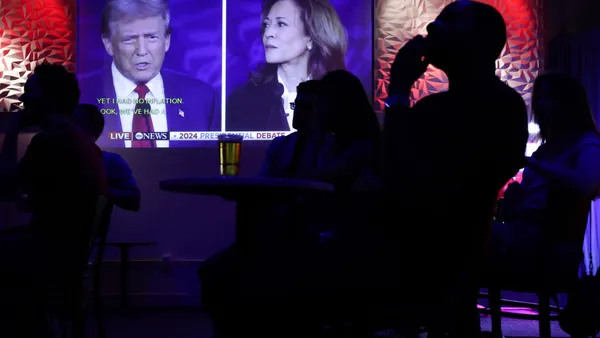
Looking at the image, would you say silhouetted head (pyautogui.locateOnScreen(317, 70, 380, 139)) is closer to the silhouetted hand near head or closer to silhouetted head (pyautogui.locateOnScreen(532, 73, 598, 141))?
silhouetted head (pyautogui.locateOnScreen(532, 73, 598, 141))

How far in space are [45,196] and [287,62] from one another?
312 cm

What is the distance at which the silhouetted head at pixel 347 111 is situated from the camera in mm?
2334

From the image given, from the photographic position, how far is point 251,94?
195 inches

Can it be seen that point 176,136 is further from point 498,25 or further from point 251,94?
point 498,25

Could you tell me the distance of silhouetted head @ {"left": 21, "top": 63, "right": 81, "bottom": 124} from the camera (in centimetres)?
233

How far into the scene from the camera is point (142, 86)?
496 cm

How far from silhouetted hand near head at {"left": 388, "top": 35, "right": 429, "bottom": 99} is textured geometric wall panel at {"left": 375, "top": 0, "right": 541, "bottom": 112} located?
374 centimetres

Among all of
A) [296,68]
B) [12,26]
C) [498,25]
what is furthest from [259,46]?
[498,25]

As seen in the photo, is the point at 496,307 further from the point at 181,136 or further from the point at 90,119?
the point at 181,136

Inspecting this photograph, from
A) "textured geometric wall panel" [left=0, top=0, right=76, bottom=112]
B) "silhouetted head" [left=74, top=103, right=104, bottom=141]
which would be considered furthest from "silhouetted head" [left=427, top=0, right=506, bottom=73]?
"textured geometric wall panel" [left=0, top=0, right=76, bottom=112]

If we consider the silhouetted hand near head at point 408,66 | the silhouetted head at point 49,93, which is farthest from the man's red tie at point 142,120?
the silhouetted hand near head at point 408,66

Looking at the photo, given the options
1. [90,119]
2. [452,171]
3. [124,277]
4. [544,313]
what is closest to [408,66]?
[452,171]

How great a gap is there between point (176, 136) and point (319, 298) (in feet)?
13.1

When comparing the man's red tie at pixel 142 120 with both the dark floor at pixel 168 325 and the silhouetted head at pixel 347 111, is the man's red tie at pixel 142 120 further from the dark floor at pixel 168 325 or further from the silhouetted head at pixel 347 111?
the silhouetted head at pixel 347 111
